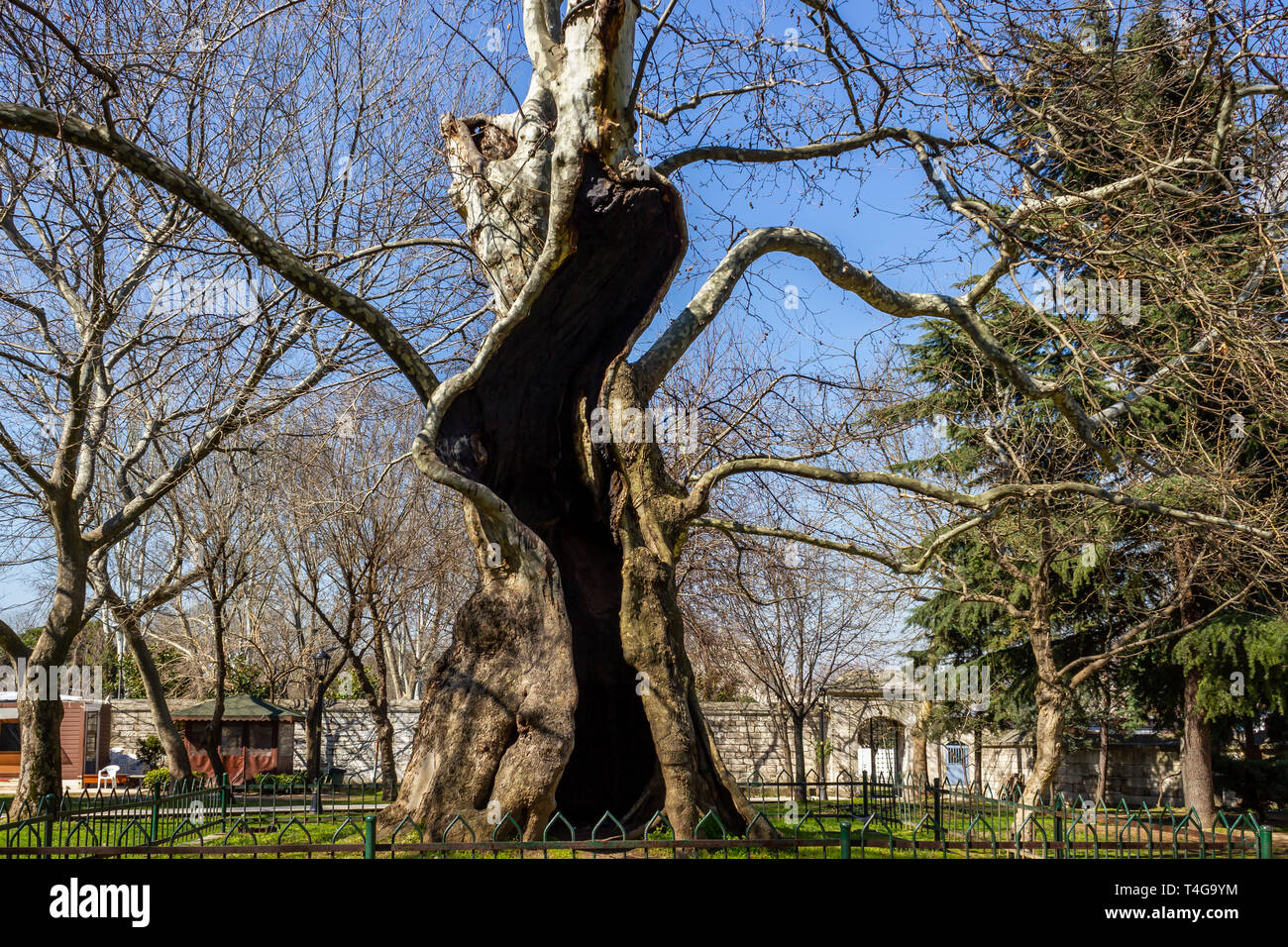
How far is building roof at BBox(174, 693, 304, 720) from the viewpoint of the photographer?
22.1 m

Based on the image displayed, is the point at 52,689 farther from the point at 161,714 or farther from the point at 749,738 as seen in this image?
the point at 749,738

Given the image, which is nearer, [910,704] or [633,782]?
[633,782]

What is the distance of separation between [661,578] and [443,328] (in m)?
5.83

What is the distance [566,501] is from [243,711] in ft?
56.5

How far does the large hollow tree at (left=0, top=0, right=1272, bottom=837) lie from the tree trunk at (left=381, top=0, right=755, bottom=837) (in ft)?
0.06

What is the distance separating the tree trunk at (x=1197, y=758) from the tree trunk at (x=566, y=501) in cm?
1337

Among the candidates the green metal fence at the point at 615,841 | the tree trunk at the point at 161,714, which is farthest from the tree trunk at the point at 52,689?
the tree trunk at the point at 161,714

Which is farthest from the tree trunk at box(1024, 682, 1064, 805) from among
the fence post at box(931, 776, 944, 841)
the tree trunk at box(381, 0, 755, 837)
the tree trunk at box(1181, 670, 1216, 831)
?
the tree trunk at box(381, 0, 755, 837)

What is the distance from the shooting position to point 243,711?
2250 cm

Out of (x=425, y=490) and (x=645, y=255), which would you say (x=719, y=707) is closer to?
(x=425, y=490)

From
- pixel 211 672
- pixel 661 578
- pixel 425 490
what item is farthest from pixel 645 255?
pixel 211 672

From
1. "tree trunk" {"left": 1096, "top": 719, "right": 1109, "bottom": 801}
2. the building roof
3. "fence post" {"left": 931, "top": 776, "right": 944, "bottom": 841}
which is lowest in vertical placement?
"tree trunk" {"left": 1096, "top": 719, "right": 1109, "bottom": 801}

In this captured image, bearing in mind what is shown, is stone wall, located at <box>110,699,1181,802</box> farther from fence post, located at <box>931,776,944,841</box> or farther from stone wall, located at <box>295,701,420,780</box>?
fence post, located at <box>931,776,944,841</box>

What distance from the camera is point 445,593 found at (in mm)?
21844
